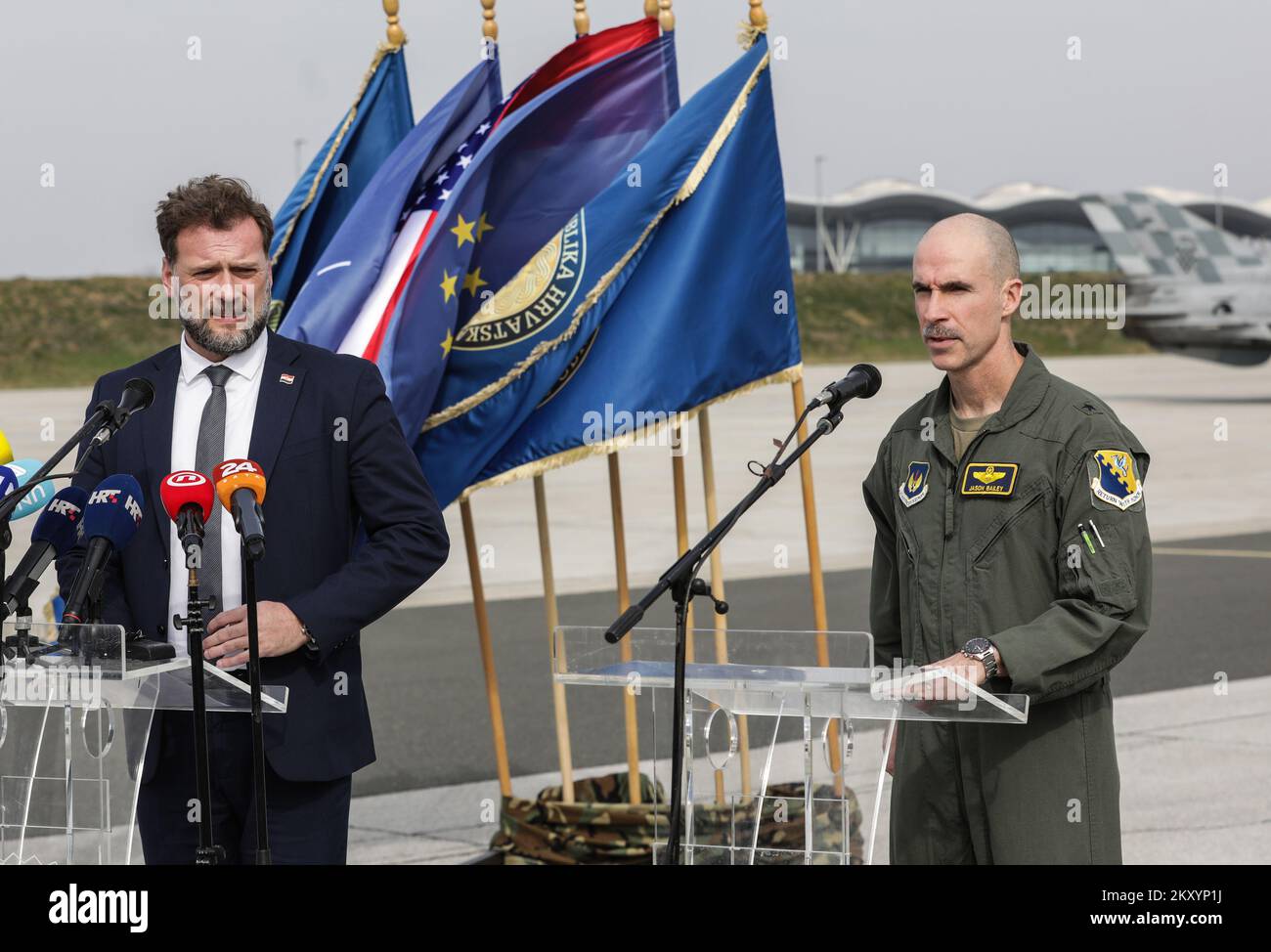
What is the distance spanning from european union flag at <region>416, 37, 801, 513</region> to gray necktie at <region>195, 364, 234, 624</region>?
6.26ft

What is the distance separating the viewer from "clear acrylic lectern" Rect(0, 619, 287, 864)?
2.66 meters

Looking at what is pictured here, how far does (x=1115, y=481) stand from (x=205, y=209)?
6.13 ft

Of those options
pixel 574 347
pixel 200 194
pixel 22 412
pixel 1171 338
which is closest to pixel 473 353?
pixel 574 347

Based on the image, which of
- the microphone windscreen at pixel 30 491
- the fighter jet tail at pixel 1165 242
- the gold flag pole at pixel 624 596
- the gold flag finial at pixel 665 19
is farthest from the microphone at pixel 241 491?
the fighter jet tail at pixel 1165 242

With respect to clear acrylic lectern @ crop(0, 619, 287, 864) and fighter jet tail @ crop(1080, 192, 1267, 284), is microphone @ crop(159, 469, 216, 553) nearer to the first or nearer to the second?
clear acrylic lectern @ crop(0, 619, 287, 864)

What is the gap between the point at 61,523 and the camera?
9.48 ft

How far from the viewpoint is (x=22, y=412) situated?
96.3ft

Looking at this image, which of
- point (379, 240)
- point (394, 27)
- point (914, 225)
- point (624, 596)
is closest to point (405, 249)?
point (379, 240)

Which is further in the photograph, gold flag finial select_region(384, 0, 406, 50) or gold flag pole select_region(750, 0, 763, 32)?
gold flag finial select_region(384, 0, 406, 50)

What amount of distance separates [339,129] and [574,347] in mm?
1477

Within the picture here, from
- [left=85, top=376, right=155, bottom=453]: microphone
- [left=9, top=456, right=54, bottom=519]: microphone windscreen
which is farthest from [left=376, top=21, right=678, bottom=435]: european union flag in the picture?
[left=85, top=376, right=155, bottom=453]: microphone

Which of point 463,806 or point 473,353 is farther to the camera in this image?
point 463,806

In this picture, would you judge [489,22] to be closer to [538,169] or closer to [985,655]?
[538,169]
